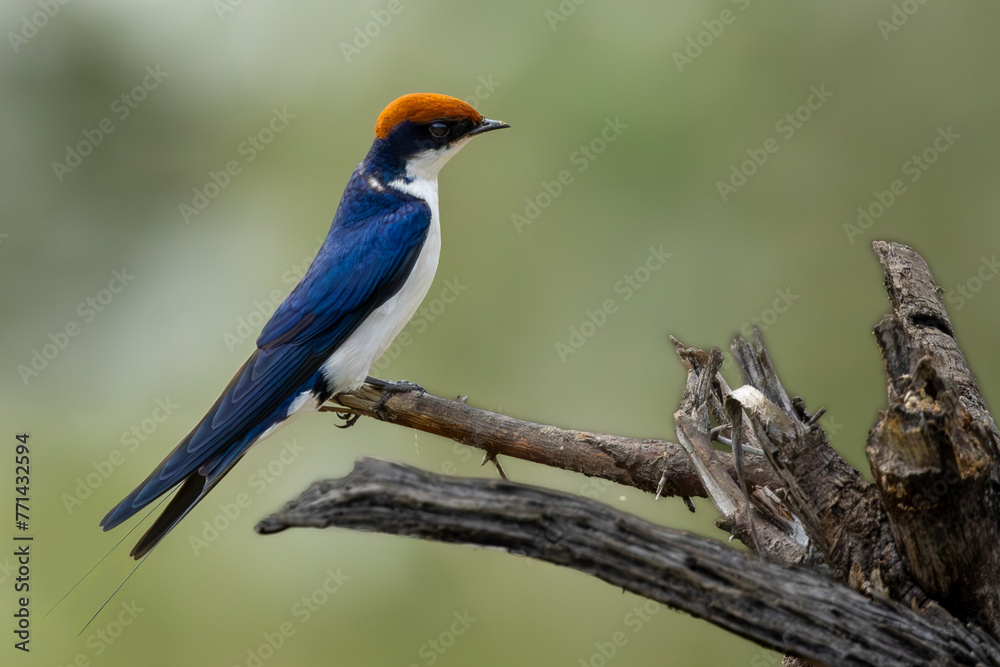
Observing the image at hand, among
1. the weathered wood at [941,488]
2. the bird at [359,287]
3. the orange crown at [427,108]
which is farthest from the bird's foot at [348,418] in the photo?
the weathered wood at [941,488]

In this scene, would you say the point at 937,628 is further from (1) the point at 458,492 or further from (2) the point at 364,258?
(2) the point at 364,258

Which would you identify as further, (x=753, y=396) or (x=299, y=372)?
(x=299, y=372)

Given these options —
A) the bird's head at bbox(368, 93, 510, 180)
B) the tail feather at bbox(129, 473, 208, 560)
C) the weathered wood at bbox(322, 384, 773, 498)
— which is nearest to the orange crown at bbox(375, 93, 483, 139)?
the bird's head at bbox(368, 93, 510, 180)

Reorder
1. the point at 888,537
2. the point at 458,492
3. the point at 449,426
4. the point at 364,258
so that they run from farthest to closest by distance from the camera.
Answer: the point at 364,258 < the point at 449,426 < the point at 888,537 < the point at 458,492

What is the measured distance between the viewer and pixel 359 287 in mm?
2375

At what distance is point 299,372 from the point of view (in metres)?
2.29

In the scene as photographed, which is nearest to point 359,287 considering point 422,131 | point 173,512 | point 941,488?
point 422,131

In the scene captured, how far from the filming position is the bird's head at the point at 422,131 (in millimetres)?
2359

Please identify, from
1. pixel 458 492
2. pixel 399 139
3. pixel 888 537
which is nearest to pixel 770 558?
pixel 888 537

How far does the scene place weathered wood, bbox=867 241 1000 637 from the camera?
1.29m

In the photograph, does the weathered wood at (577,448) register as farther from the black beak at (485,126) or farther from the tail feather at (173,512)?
the black beak at (485,126)

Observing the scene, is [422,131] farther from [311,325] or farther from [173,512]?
[173,512]

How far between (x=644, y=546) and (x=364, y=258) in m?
1.39

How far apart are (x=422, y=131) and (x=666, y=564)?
61.5 inches
